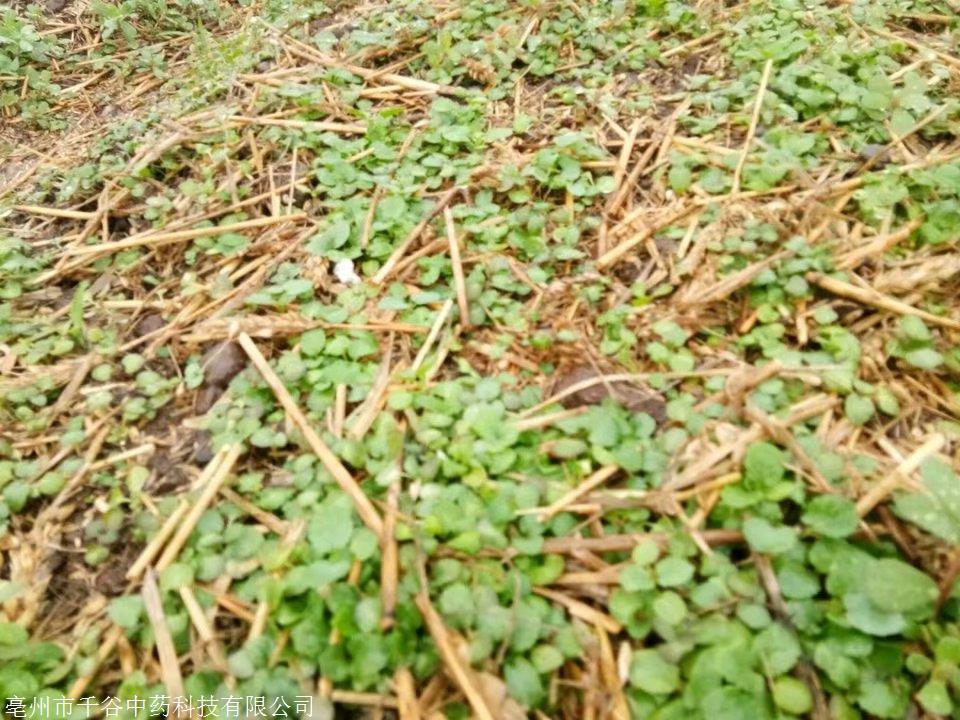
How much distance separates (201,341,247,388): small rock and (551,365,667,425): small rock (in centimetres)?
78

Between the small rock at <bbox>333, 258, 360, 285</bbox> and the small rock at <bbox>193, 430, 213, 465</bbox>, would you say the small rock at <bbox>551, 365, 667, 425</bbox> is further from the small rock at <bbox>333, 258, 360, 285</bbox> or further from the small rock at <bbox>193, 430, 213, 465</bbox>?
the small rock at <bbox>193, 430, 213, 465</bbox>

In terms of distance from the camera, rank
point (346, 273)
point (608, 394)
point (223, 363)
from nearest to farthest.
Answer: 1. point (608, 394)
2. point (223, 363)
3. point (346, 273)

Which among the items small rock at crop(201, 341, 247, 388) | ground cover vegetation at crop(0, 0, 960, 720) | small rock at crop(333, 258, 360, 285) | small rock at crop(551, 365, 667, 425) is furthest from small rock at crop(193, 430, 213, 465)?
small rock at crop(551, 365, 667, 425)

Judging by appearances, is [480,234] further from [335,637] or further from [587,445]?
[335,637]

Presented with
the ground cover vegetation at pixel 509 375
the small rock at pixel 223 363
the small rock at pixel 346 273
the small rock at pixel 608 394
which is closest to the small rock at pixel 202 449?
the ground cover vegetation at pixel 509 375

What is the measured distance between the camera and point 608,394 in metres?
1.53

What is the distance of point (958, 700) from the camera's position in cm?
108

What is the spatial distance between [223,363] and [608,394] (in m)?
0.93

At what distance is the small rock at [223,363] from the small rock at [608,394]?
0.78m

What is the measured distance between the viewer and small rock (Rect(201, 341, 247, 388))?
1.69m

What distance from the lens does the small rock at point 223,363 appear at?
1.69 meters

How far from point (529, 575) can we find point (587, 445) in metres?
0.30

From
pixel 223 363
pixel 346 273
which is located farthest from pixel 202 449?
pixel 346 273

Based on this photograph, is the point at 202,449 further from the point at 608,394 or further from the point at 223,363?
the point at 608,394
